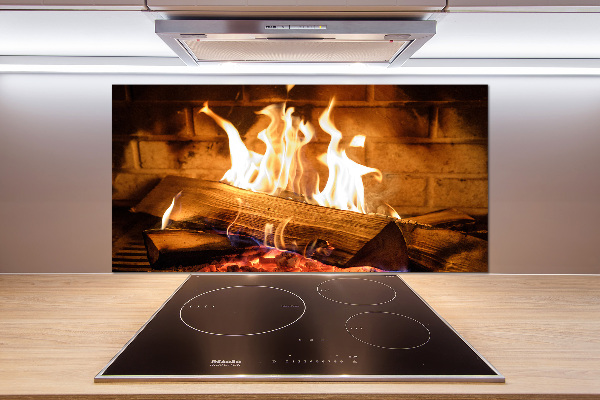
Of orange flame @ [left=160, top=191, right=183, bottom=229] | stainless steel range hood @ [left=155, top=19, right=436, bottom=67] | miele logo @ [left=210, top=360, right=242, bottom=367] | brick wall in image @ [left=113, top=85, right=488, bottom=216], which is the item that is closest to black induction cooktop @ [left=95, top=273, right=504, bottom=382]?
miele logo @ [left=210, top=360, right=242, bottom=367]

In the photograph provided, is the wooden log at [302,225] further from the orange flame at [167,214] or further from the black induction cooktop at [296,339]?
the black induction cooktop at [296,339]

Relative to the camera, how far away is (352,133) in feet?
4.22

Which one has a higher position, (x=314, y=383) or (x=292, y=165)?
(x=292, y=165)

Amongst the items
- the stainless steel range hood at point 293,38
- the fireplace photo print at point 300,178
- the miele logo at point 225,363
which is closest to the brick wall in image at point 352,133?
the fireplace photo print at point 300,178

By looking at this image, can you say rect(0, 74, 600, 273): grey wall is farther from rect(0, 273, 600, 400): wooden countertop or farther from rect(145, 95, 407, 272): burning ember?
rect(145, 95, 407, 272): burning ember

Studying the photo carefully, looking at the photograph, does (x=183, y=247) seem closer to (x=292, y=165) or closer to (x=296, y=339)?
(x=292, y=165)

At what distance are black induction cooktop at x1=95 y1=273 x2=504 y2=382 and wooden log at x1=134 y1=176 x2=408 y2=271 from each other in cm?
17

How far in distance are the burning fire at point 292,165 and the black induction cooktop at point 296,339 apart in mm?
312

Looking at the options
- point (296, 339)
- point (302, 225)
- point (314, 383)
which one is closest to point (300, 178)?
point (302, 225)

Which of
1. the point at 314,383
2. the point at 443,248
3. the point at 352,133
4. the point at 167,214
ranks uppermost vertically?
the point at 352,133

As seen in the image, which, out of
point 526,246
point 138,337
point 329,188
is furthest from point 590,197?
point 138,337

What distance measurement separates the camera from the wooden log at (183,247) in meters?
1.30

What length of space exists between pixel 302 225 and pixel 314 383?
0.68 m

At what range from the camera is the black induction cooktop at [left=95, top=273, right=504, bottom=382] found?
68cm
